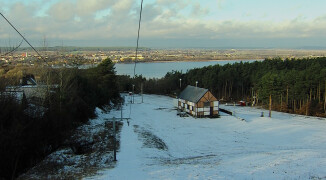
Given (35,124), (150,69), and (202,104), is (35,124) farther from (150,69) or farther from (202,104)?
(150,69)

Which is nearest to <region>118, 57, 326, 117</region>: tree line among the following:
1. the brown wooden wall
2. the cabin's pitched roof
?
the brown wooden wall

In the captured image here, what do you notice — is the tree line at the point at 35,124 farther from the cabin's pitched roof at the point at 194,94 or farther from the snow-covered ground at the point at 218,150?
the cabin's pitched roof at the point at 194,94

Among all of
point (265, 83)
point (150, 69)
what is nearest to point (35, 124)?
point (265, 83)

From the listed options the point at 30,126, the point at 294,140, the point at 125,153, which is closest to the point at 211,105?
the point at 294,140

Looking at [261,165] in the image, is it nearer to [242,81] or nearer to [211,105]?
[211,105]

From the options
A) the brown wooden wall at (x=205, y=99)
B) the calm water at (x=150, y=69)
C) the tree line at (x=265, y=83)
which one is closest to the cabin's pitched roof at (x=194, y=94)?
the brown wooden wall at (x=205, y=99)
